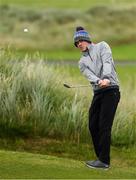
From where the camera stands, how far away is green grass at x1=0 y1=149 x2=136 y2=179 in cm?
856

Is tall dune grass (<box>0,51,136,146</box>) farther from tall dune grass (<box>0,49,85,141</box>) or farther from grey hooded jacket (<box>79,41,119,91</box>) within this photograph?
grey hooded jacket (<box>79,41,119,91</box>)

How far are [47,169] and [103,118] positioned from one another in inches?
39.5

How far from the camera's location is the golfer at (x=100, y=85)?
8875 millimetres

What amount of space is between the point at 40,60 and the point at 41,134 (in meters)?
1.82

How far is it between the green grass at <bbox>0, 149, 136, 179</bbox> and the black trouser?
1.02ft

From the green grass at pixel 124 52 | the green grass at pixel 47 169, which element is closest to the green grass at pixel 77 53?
the green grass at pixel 124 52

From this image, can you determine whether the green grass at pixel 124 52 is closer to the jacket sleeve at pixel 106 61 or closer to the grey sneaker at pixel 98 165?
the grey sneaker at pixel 98 165

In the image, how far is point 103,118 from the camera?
9.02m

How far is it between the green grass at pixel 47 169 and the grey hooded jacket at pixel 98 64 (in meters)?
1.12

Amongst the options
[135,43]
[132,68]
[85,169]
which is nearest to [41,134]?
[85,169]

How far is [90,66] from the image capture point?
9.01m

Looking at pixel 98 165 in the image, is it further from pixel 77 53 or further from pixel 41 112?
pixel 77 53

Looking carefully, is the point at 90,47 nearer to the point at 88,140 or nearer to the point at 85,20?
the point at 88,140

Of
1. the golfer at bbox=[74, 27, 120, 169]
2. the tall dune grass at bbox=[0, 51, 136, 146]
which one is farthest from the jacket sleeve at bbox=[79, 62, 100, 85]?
the tall dune grass at bbox=[0, 51, 136, 146]
